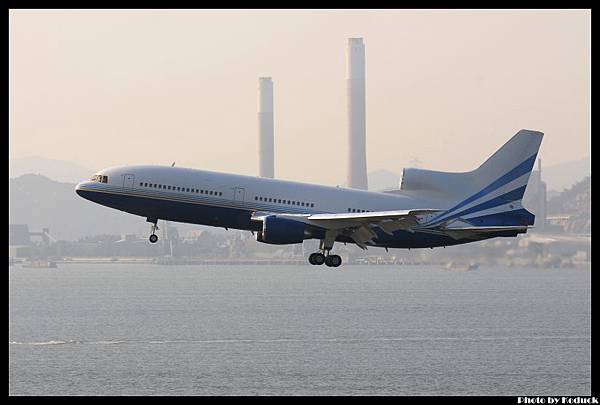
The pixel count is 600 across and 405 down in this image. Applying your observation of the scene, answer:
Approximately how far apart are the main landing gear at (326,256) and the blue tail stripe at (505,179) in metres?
9.57

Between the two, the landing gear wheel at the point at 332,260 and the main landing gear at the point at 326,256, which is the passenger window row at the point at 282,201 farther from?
the landing gear wheel at the point at 332,260

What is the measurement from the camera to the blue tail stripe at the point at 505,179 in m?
84.8

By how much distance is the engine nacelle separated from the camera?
76.8 m

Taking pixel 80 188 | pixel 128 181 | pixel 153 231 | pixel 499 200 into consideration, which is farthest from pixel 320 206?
pixel 80 188

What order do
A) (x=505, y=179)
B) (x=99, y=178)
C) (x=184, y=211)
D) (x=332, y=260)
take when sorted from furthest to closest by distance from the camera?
(x=505, y=179) < (x=99, y=178) < (x=184, y=211) < (x=332, y=260)

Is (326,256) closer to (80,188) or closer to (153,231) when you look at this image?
(153,231)

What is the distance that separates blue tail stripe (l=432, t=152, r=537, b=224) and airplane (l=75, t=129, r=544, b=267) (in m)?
0.10

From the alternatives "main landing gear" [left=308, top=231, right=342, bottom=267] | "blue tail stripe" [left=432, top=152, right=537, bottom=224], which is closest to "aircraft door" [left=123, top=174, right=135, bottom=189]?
"main landing gear" [left=308, top=231, right=342, bottom=267]

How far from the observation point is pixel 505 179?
285 ft

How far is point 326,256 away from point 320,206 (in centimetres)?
356

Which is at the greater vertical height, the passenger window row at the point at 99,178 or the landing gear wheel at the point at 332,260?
the passenger window row at the point at 99,178

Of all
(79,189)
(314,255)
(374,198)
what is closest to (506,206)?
(374,198)

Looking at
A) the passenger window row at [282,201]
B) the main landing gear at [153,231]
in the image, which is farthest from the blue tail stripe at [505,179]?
the main landing gear at [153,231]

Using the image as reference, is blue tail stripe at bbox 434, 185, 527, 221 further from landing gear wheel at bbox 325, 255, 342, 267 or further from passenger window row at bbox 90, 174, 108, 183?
passenger window row at bbox 90, 174, 108, 183
